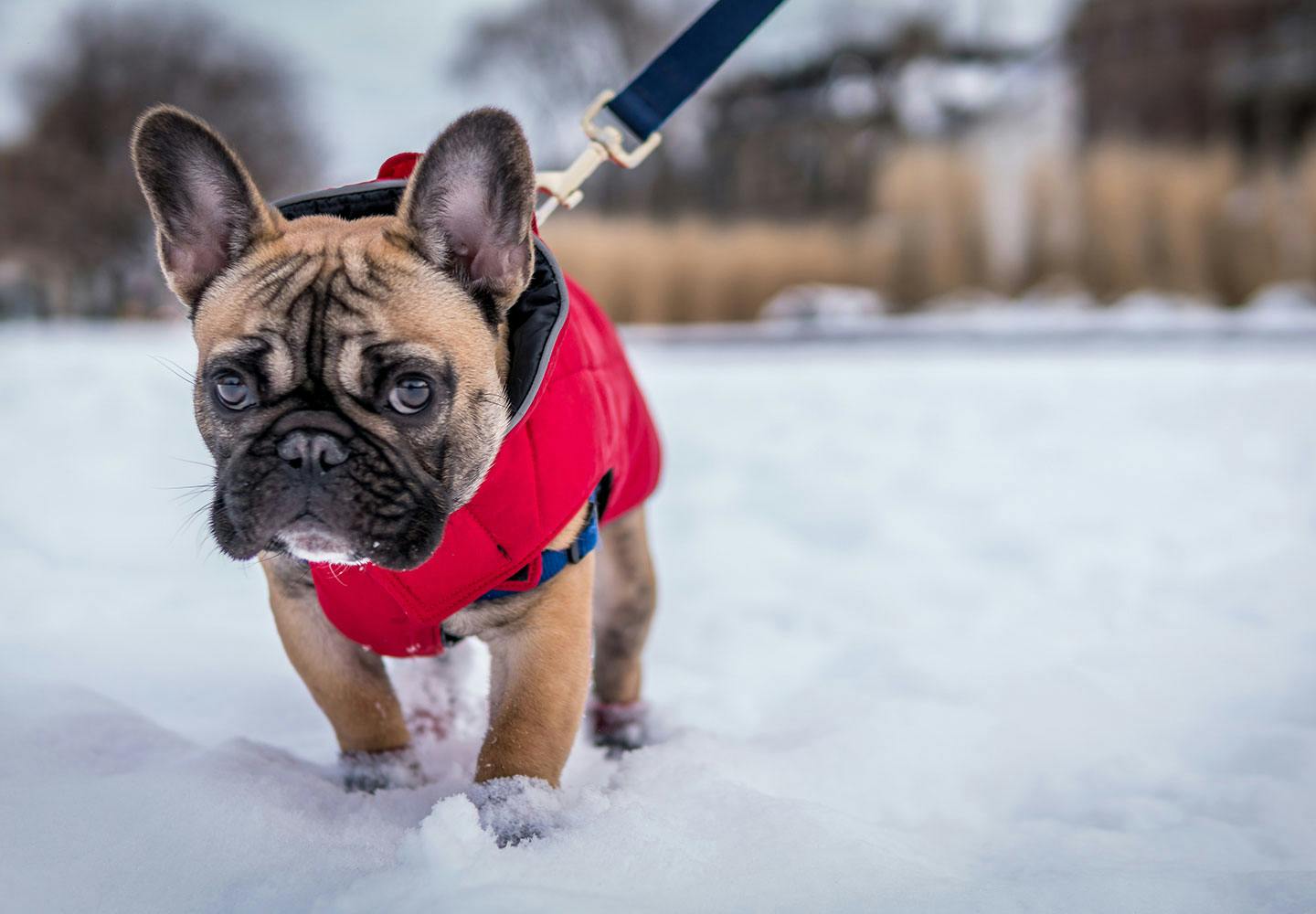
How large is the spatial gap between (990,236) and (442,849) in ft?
36.6

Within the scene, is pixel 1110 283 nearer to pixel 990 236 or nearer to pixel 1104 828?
pixel 990 236

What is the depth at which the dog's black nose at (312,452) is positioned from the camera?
1291 mm

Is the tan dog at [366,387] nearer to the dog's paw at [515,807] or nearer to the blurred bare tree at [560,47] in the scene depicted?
the dog's paw at [515,807]

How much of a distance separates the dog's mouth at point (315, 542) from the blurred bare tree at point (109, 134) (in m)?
14.3

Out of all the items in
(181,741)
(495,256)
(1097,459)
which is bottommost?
(1097,459)

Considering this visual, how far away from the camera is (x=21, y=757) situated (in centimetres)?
152

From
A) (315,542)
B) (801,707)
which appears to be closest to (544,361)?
(315,542)

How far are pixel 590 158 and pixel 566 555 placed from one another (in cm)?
89

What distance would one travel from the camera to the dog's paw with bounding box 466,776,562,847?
1.32 m

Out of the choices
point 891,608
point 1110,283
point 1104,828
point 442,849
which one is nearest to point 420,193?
point 442,849

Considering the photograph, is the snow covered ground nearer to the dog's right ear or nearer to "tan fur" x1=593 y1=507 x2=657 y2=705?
"tan fur" x1=593 y1=507 x2=657 y2=705

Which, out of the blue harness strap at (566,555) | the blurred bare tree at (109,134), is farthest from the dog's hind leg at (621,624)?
the blurred bare tree at (109,134)

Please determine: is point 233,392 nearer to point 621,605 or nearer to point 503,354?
point 503,354

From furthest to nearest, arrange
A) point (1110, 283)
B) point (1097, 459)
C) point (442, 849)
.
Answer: point (1110, 283), point (1097, 459), point (442, 849)
